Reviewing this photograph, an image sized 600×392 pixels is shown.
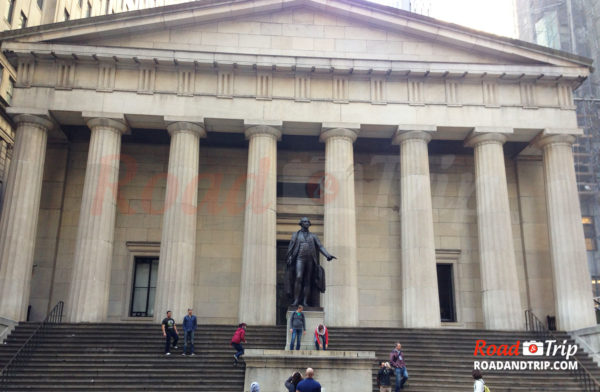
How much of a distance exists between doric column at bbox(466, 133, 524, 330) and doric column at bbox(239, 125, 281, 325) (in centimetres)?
870

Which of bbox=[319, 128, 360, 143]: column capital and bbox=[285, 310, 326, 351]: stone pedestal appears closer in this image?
bbox=[285, 310, 326, 351]: stone pedestal

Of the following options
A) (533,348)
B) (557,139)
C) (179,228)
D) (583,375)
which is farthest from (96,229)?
(557,139)

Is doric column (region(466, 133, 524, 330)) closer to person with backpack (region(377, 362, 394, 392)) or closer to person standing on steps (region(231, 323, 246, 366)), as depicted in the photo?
person with backpack (region(377, 362, 394, 392))

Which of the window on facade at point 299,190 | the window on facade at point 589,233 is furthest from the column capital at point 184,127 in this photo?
the window on facade at point 589,233

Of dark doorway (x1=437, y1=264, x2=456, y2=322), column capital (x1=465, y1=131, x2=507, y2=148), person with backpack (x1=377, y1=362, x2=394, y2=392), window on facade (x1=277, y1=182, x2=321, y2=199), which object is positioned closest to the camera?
person with backpack (x1=377, y1=362, x2=394, y2=392)

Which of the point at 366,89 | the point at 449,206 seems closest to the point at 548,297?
the point at 449,206

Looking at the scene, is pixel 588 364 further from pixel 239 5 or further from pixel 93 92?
pixel 93 92

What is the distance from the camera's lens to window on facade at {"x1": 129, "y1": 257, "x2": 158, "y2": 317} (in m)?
28.4

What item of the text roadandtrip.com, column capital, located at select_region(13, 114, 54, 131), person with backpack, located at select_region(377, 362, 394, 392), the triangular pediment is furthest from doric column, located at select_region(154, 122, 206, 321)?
the text roadandtrip.com

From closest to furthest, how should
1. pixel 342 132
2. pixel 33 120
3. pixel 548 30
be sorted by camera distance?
1. pixel 33 120
2. pixel 342 132
3. pixel 548 30

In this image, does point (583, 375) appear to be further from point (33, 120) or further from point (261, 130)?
point (33, 120)

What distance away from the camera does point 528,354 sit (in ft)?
71.5

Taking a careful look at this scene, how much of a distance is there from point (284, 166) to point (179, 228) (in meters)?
7.31

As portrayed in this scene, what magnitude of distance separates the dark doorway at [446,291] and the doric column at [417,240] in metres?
4.38
